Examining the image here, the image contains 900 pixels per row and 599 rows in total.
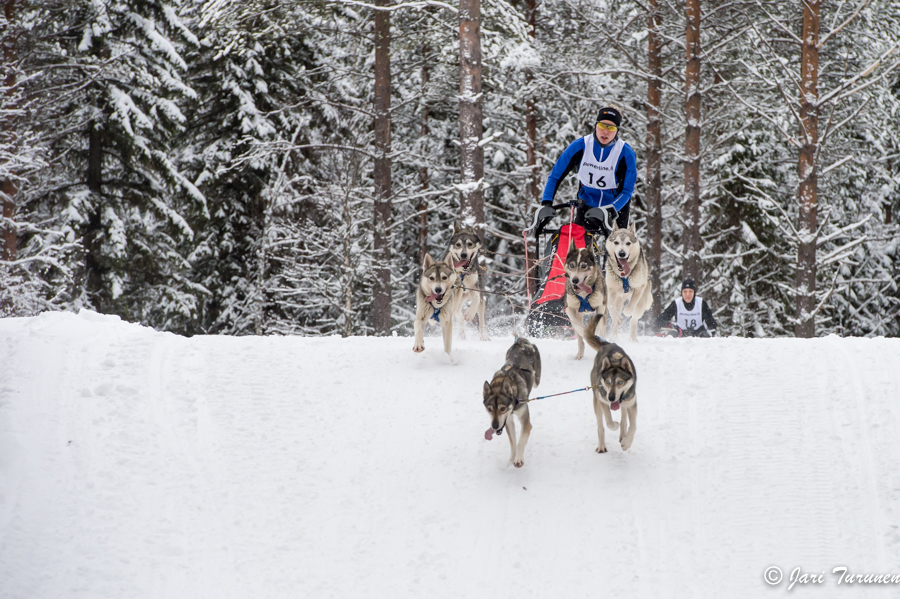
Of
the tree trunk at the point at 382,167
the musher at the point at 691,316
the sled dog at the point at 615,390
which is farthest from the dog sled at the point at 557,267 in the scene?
the tree trunk at the point at 382,167

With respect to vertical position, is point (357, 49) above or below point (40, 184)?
above

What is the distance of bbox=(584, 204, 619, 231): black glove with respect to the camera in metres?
7.36

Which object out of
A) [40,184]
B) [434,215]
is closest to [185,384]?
[40,184]

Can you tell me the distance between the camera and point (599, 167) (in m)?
7.61

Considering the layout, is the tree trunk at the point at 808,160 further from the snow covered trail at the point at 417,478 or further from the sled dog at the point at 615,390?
the sled dog at the point at 615,390

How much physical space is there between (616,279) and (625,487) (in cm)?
317

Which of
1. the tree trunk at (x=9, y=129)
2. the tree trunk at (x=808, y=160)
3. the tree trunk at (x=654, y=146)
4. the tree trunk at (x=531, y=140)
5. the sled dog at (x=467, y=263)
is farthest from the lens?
the tree trunk at (x=531, y=140)

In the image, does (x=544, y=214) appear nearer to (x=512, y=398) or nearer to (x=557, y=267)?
(x=557, y=267)

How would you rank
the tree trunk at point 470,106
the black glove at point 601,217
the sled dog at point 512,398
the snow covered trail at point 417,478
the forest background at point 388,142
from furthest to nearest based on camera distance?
the forest background at point 388,142 → the tree trunk at point 470,106 → the black glove at point 601,217 → the sled dog at point 512,398 → the snow covered trail at point 417,478

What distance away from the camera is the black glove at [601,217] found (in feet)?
24.1

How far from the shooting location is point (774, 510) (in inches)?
176

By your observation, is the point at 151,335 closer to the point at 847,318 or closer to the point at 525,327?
the point at 525,327

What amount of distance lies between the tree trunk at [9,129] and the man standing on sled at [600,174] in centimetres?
944

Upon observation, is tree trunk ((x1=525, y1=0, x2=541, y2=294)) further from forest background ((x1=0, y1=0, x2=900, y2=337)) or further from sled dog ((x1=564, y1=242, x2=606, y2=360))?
sled dog ((x1=564, y1=242, x2=606, y2=360))
